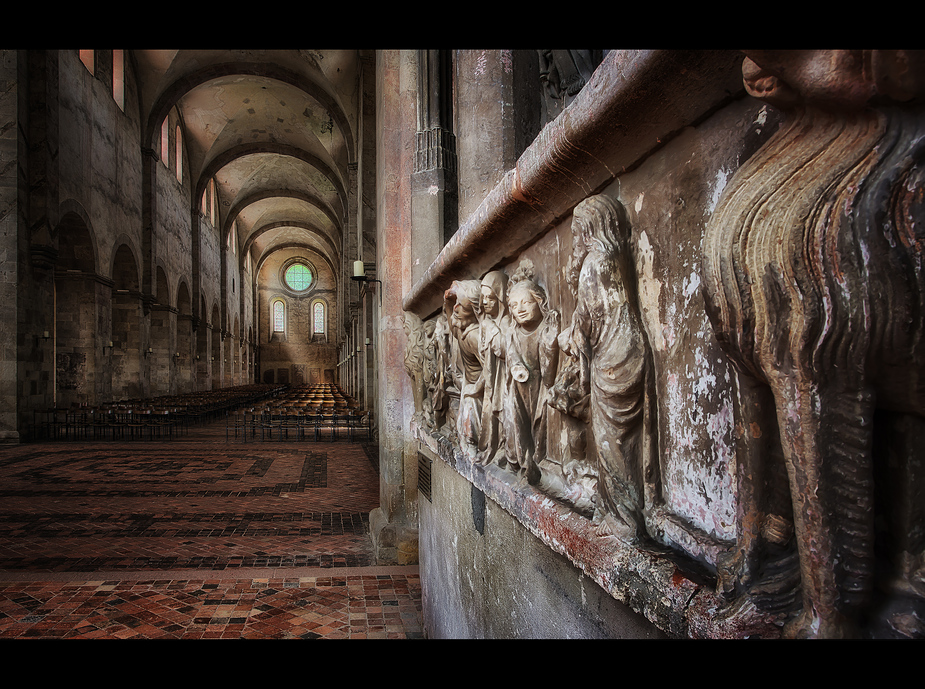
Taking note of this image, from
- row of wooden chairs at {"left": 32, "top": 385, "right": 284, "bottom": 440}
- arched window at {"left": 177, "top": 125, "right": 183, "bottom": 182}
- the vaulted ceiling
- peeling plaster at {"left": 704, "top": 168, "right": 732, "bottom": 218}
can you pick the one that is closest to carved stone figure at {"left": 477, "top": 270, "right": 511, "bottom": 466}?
peeling plaster at {"left": 704, "top": 168, "right": 732, "bottom": 218}

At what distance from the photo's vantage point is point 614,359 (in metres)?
1.23

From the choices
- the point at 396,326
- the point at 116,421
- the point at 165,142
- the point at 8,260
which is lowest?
the point at 116,421

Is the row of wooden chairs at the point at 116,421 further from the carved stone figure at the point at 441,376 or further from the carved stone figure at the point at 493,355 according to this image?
the carved stone figure at the point at 493,355

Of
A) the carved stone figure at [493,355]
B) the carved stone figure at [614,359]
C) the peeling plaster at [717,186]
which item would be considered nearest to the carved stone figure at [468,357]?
the carved stone figure at [493,355]

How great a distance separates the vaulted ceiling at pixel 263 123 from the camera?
1805 centimetres

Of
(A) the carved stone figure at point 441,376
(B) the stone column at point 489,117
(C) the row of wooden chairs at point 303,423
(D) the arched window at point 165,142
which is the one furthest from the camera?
(D) the arched window at point 165,142

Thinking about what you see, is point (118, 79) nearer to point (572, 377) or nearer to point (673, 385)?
point (572, 377)

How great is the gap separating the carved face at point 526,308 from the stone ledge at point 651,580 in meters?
0.55

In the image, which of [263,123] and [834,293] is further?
[263,123]

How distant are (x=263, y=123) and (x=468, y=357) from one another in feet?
83.1

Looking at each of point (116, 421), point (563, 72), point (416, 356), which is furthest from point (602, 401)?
point (116, 421)

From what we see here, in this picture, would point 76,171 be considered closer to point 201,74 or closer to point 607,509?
point 201,74

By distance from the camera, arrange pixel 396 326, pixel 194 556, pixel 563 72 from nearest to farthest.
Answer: pixel 563 72, pixel 194 556, pixel 396 326

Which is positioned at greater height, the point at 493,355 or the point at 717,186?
the point at 717,186
